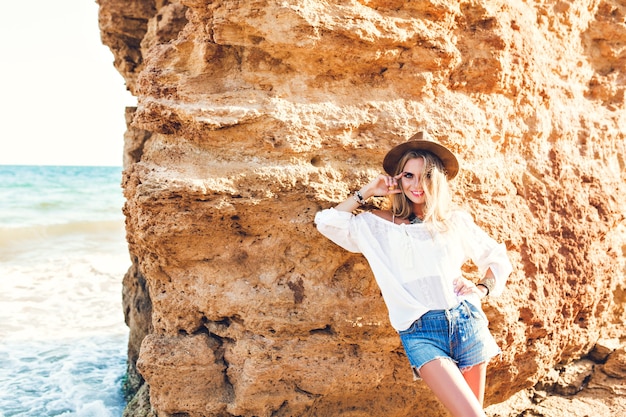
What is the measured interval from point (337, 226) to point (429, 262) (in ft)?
1.66

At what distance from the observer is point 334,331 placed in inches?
129

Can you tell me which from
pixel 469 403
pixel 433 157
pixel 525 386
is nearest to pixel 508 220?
pixel 433 157

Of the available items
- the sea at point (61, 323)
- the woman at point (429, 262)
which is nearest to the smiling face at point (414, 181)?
the woman at point (429, 262)

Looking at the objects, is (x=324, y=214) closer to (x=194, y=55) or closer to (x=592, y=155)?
(x=194, y=55)

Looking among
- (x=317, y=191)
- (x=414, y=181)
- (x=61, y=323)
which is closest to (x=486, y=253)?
(x=414, y=181)

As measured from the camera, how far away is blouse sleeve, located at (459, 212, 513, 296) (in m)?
2.94

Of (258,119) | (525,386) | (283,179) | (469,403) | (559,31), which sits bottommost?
(525,386)

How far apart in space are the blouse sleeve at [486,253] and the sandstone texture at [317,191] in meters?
0.48

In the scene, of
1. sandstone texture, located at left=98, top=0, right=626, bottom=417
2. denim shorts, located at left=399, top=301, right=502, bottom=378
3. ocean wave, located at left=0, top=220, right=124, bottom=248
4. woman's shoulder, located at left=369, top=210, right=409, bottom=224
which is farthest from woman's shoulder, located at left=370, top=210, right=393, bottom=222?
ocean wave, located at left=0, top=220, right=124, bottom=248

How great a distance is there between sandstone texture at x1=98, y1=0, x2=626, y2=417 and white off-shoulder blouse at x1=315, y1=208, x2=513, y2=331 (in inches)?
11.8

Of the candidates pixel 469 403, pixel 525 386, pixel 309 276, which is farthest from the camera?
pixel 525 386

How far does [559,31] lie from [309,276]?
8.61 ft

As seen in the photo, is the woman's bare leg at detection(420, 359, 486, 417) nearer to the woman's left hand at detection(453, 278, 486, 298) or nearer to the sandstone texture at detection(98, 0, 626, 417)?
the woman's left hand at detection(453, 278, 486, 298)

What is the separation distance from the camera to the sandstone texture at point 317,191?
3.10 m
